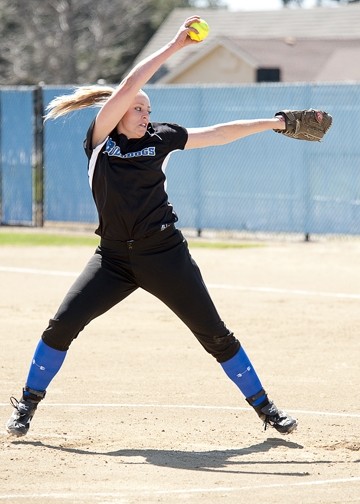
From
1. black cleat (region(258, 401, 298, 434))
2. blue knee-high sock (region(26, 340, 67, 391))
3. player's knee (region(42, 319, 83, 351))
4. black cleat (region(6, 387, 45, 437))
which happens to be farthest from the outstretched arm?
black cleat (region(6, 387, 45, 437))

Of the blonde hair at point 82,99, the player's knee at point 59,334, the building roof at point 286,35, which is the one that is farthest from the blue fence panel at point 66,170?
the player's knee at point 59,334

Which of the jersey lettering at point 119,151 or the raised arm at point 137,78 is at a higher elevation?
the raised arm at point 137,78

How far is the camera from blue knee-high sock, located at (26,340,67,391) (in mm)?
7414

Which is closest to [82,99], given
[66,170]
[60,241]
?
[60,241]

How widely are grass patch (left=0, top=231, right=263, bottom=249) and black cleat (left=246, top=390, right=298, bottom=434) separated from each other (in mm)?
12310

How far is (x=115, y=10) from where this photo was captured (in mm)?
44125

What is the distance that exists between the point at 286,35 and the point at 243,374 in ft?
118

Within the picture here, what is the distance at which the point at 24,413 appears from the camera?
7422 millimetres

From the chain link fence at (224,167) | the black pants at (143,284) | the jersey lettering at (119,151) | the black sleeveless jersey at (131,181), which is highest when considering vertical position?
the jersey lettering at (119,151)

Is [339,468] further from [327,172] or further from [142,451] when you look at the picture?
[327,172]

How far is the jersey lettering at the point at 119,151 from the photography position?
7.10 m

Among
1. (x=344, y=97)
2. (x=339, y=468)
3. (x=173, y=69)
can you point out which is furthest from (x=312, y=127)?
(x=173, y=69)

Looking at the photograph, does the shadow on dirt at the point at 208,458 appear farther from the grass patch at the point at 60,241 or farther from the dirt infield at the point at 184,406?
the grass patch at the point at 60,241

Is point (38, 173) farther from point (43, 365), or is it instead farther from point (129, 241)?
point (129, 241)
